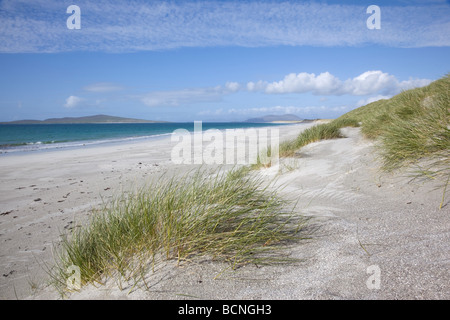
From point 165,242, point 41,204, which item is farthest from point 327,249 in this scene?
point 41,204

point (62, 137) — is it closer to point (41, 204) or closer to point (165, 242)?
→ point (41, 204)

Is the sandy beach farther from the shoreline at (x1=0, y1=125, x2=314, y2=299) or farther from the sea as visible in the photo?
the sea

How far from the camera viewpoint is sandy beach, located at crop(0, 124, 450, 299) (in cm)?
159

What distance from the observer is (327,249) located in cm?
205

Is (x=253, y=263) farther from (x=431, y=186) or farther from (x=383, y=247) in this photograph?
(x=431, y=186)

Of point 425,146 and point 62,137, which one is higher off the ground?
point 62,137

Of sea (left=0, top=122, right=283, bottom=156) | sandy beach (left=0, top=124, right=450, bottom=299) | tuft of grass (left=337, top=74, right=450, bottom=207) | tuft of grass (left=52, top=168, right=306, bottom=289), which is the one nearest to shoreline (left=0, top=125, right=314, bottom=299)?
sandy beach (left=0, top=124, right=450, bottom=299)

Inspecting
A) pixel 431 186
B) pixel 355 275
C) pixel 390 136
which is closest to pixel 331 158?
pixel 390 136

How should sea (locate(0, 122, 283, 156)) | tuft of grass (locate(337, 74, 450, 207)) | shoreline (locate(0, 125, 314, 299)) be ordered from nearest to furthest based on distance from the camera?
Result: shoreline (locate(0, 125, 314, 299)), tuft of grass (locate(337, 74, 450, 207)), sea (locate(0, 122, 283, 156))

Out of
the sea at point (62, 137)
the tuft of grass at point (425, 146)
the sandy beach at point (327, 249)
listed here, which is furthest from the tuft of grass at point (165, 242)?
the sea at point (62, 137)

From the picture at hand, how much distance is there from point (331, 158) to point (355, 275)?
4.37 m

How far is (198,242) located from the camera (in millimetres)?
2004

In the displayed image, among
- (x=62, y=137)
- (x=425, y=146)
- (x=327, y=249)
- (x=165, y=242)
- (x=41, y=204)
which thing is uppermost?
(x=62, y=137)

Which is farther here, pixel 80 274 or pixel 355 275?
pixel 80 274
